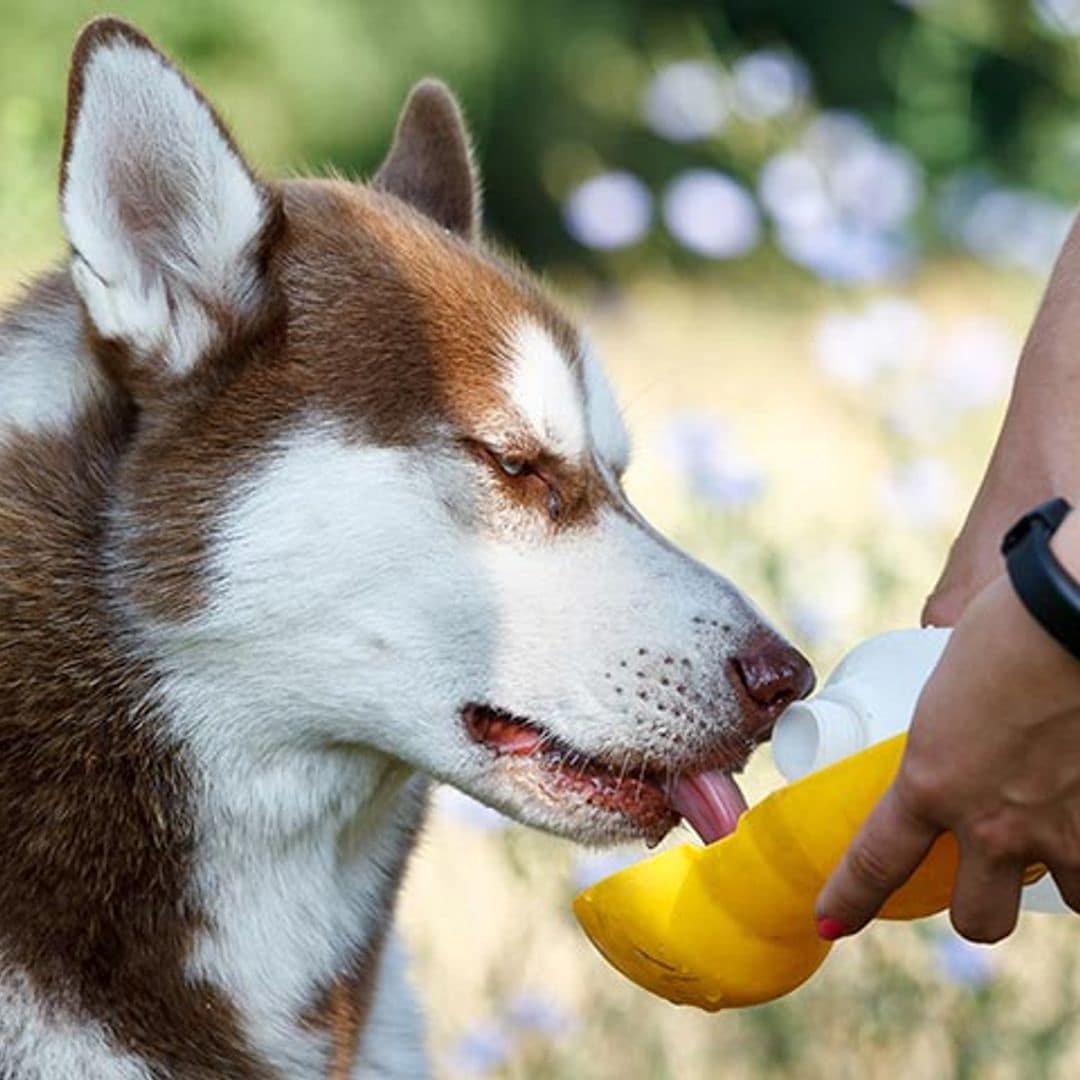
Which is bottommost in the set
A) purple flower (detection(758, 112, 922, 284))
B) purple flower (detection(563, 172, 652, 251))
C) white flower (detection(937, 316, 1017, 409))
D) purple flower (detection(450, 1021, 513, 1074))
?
purple flower (detection(450, 1021, 513, 1074))

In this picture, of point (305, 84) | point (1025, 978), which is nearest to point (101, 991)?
point (1025, 978)

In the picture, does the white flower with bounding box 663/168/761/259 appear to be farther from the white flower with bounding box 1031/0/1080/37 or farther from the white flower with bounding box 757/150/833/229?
the white flower with bounding box 1031/0/1080/37

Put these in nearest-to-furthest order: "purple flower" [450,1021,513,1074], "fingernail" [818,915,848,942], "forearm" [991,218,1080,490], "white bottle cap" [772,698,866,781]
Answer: "fingernail" [818,915,848,942], "white bottle cap" [772,698,866,781], "forearm" [991,218,1080,490], "purple flower" [450,1021,513,1074]

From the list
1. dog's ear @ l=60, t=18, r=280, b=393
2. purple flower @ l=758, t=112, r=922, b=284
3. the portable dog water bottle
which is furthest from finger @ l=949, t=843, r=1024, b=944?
purple flower @ l=758, t=112, r=922, b=284

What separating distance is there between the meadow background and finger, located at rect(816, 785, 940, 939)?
1.16 m

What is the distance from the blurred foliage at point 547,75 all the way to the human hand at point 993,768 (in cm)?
593

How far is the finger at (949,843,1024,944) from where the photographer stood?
2.55 metres

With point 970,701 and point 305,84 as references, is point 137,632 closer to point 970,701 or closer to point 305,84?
point 970,701

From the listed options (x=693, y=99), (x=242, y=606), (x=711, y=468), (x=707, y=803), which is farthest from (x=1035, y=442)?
(x=693, y=99)

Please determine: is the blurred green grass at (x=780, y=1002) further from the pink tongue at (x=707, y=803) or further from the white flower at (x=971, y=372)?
the pink tongue at (x=707, y=803)

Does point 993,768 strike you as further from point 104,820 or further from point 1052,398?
point 104,820

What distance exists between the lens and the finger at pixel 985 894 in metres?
2.55

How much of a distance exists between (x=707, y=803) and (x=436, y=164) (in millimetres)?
1227

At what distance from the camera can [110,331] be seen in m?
3.23
